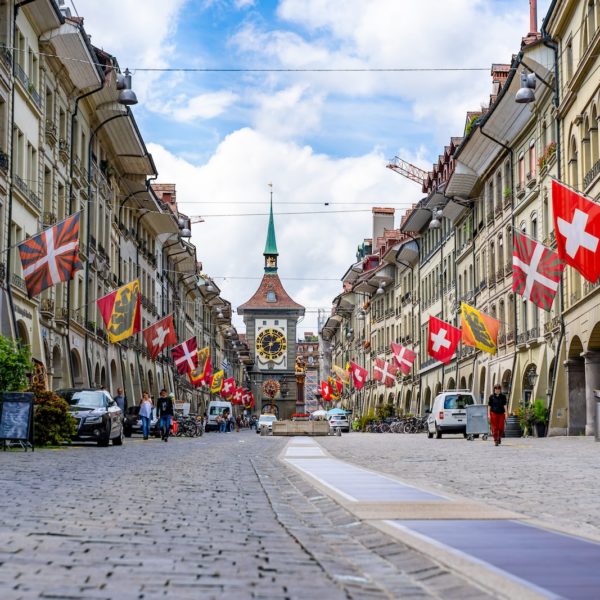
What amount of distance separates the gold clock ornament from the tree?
504ft

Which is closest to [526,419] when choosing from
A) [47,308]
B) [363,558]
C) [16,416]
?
[47,308]

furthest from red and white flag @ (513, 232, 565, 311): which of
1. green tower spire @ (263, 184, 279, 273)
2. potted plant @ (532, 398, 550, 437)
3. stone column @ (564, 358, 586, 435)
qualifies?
green tower spire @ (263, 184, 279, 273)

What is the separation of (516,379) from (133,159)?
2163 centimetres

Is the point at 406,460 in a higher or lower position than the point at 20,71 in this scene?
lower

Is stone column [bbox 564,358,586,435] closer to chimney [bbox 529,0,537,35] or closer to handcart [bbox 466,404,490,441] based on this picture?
handcart [bbox 466,404,490,441]

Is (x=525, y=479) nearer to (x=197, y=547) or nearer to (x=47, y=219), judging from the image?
(x=197, y=547)

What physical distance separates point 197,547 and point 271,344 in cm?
17313

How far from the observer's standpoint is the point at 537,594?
16.9ft

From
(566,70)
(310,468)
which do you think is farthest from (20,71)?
(310,468)

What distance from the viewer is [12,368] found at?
25109 mm

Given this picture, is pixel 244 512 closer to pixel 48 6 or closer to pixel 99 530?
pixel 99 530

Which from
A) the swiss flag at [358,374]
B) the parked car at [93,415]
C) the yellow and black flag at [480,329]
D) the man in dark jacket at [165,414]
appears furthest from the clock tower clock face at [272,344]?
the parked car at [93,415]

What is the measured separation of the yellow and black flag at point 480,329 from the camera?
42219 mm

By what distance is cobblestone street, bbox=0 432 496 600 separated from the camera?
543cm
